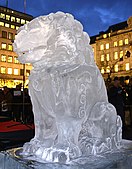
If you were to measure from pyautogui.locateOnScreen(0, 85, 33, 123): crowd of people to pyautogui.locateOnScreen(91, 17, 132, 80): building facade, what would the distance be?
28921mm

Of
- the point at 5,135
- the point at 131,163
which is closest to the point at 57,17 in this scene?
the point at 131,163

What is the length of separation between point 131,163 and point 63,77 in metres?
1.00

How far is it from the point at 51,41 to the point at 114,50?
41.6m

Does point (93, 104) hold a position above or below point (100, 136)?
above

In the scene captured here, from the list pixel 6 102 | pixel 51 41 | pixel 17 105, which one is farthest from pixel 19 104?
pixel 51 41

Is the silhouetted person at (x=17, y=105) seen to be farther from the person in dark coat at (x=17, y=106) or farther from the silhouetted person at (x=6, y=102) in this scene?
the silhouetted person at (x=6, y=102)

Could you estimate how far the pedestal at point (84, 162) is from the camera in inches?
75.5

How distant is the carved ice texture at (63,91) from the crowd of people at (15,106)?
5419 millimetres

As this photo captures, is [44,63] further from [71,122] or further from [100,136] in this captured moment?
[100,136]

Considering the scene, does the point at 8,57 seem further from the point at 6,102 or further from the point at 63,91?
the point at 63,91

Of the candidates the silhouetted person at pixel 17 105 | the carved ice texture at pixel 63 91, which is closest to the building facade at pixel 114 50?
the silhouetted person at pixel 17 105

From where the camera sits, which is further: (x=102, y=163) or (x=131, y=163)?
(x=131, y=163)

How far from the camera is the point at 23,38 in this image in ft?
7.30

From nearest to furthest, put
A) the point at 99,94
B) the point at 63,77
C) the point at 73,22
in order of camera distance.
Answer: the point at 63,77 → the point at 73,22 → the point at 99,94
